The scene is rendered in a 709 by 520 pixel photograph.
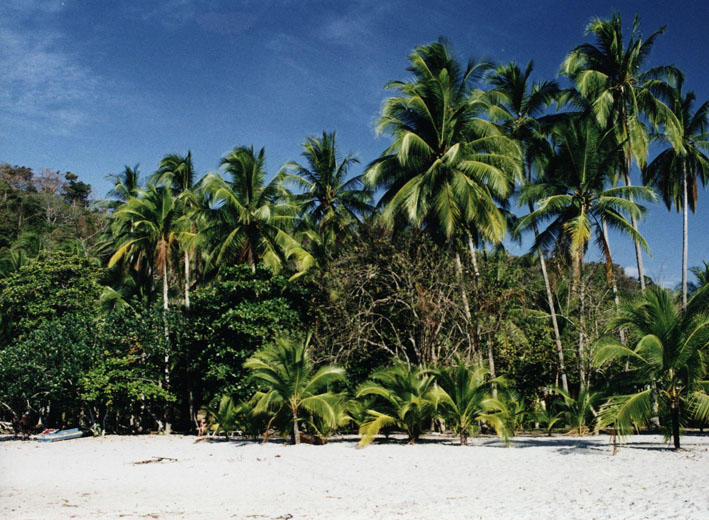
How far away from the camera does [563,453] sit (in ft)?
35.6

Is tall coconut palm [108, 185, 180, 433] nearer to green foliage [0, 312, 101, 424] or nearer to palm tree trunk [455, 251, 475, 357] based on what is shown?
green foliage [0, 312, 101, 424]

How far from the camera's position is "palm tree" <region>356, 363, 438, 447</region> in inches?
507

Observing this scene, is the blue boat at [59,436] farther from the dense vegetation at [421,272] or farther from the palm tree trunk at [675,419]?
the palm tree trunk at [675,419]

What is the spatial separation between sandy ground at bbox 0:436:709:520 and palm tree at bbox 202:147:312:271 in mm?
8049

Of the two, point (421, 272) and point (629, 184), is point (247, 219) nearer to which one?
point (421, 272)

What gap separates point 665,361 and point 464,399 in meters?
Result: 4.27

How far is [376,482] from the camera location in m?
8.83

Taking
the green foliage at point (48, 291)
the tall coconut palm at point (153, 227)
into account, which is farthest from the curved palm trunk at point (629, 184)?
the green foliage at point (48, 291)

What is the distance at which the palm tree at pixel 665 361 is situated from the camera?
1018 cm

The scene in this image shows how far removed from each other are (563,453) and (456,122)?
1167cm

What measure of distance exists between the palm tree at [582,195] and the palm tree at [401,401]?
22.5ft

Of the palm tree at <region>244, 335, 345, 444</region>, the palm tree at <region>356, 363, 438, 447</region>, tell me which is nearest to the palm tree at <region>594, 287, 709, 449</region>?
the palm tree at <region>356, 363, 438, 447</region>

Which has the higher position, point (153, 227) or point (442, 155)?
point (442, 155)

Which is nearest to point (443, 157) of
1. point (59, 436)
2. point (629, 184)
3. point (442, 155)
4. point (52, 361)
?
point (442, 155)
